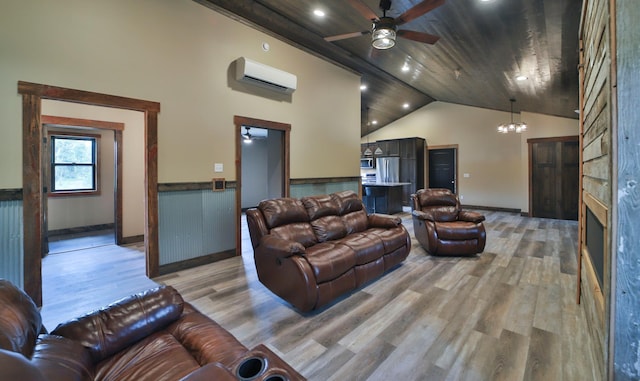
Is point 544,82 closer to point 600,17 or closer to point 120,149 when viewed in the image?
point 600,17

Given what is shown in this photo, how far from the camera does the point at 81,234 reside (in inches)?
227

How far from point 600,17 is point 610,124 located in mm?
724

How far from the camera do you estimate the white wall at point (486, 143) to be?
25.0 ft

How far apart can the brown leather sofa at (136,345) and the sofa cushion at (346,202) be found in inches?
97.0

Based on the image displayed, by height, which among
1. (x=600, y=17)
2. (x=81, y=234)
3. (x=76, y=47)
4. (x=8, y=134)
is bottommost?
(x=81, y=234)

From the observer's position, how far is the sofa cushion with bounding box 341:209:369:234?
3.68 m

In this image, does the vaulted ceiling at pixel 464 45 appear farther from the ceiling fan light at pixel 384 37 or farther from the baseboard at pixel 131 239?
the baseboard at pixel 131 239

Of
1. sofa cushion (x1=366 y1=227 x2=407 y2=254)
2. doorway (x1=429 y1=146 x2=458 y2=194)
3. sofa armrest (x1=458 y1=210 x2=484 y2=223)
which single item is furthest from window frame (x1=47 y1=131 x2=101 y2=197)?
doorway (x1=429 y1=146 x2=458 y2=194)

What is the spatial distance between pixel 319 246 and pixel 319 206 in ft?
2.23

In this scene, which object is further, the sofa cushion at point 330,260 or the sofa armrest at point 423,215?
the sofa armrest at point 423,215

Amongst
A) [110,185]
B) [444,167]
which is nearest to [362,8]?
[110,185]

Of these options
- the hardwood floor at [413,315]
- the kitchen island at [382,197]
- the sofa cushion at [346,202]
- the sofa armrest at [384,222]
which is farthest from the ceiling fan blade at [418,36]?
the kitchen island at [382,197]

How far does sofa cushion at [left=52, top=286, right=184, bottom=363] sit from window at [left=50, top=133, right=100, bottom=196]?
597cm

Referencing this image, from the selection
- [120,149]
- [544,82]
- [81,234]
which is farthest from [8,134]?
[544,82]
